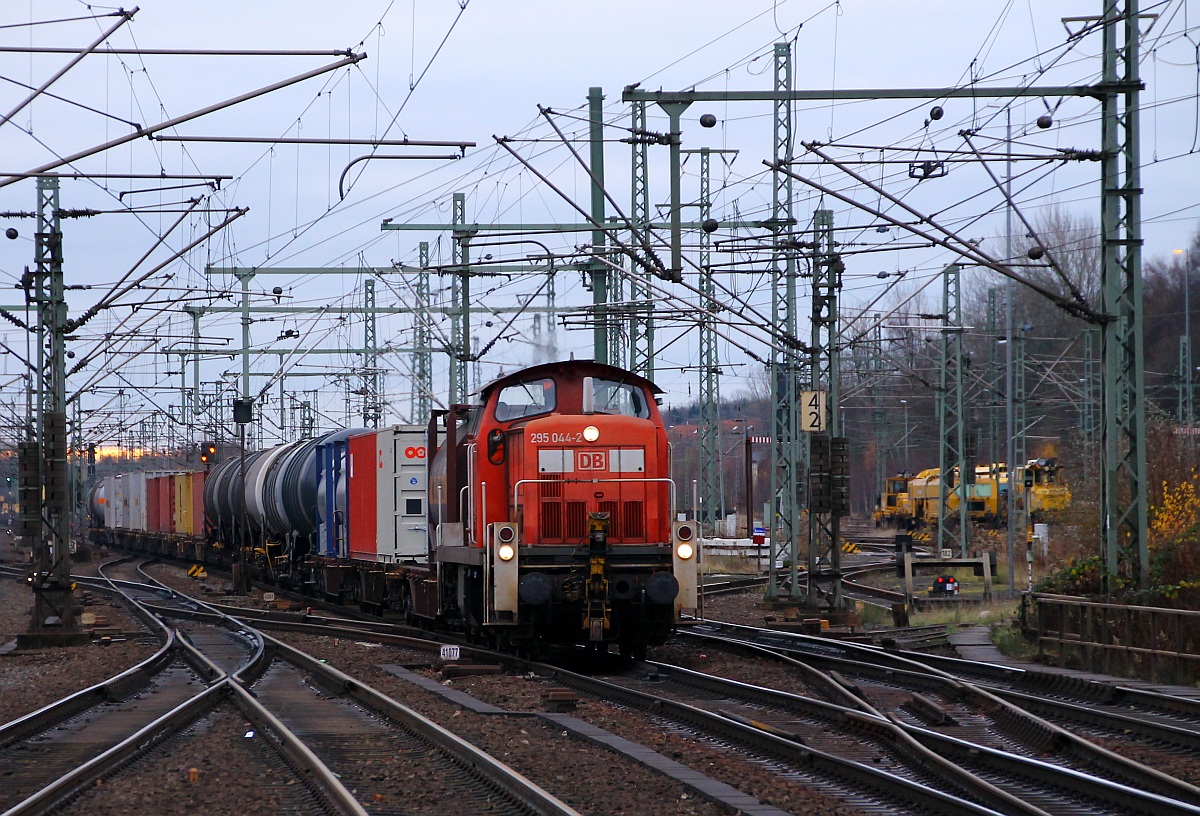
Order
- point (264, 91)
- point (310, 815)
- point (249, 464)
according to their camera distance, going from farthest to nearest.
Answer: point (249, 464)
point (264, 91)
point (310, 815)

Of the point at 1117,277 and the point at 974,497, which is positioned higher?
the point at 1117,277

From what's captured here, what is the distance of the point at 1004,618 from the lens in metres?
23.3

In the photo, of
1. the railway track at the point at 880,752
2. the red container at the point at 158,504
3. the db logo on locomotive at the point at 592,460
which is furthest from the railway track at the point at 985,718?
the red container at the point at 158,504

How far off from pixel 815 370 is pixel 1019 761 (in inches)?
652

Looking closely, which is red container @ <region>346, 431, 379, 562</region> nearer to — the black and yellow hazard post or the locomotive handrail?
the locomotive handrail

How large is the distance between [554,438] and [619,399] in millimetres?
1268

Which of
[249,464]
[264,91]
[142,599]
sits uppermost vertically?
[264,91]

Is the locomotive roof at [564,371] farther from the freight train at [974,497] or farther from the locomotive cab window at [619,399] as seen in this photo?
the freight train at [974,497]

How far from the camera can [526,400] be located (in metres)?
17.2

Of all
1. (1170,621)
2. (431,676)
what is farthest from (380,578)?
(1170,621)

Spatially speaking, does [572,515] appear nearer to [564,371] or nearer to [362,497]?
[564,371]

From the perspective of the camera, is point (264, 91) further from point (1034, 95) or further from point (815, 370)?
point (815, 370)

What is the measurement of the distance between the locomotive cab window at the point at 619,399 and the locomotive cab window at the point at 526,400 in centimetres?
58

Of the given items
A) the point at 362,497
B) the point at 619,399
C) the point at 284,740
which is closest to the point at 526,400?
the point at 619,399
